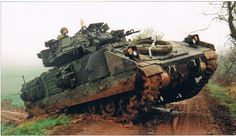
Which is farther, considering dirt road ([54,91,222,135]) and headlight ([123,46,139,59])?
headlight ([123,46,139,59])

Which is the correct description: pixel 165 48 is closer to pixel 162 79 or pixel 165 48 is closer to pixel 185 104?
pixel 162 79

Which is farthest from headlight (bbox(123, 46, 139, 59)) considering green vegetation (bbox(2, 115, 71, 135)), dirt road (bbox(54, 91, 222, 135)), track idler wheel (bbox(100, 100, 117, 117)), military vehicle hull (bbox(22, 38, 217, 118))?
green vegetation (bbox(2, 115, 71, 135))

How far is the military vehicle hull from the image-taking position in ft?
31.3

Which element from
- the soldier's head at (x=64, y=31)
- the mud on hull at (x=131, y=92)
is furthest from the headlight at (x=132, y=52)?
the soldier's head at (x=64, y=31)

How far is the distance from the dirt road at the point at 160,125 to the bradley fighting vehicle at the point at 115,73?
0.39m

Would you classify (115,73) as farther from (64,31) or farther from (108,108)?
(64,31)

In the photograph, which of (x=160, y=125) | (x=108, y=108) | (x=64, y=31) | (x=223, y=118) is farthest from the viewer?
(x=64, y=31)

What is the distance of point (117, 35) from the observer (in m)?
12.1

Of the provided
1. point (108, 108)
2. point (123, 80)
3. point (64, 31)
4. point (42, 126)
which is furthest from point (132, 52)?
point (64, 31)

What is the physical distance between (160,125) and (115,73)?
164 centimetres

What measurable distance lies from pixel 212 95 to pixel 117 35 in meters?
6.33

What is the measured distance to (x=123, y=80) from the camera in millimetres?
9820

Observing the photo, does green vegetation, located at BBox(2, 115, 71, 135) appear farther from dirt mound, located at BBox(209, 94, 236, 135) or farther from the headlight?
dirt mound, located at BBox(209, 94, 236, 135)

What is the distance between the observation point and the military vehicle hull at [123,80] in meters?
9.54
